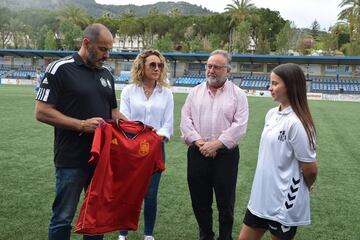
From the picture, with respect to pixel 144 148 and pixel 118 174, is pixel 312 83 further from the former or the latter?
pixel 118 174

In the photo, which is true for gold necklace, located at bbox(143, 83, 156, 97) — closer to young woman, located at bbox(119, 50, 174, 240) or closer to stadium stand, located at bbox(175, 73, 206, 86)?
young woman, located at bbox(119, 50, 174, 240)

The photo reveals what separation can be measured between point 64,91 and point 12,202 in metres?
3.03

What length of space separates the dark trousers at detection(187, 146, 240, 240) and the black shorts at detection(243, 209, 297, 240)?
1088 millimetres

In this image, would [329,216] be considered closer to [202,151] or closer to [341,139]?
[202,151]

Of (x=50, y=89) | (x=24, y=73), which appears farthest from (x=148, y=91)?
(x=24, y=73)

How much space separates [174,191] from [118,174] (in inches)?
125

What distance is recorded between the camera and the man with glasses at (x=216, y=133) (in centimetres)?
436

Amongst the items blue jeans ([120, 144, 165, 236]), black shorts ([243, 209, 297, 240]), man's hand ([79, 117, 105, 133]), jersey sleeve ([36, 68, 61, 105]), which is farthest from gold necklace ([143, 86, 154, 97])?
black shorts ([243, 209, 297, 240])

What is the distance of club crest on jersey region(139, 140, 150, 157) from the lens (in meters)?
3.80

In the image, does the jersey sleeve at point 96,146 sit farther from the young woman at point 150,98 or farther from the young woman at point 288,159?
the young woman at point 288,159

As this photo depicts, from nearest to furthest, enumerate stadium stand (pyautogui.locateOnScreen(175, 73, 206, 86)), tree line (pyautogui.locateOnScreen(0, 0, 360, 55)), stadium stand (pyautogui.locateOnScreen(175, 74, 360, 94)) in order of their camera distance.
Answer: stadium stand (pyautogui.locateOnScreen(175, 74, 360, 94)) < stadium stand (pyautogui.locateOnScreen(175, 73, 206, 86)) < tree line (pyautogui.locateOnScreen(0, 0, 360, 55))

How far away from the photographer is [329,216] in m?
5.82

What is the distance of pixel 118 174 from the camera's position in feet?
12.1

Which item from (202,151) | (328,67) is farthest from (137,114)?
(328,67)
